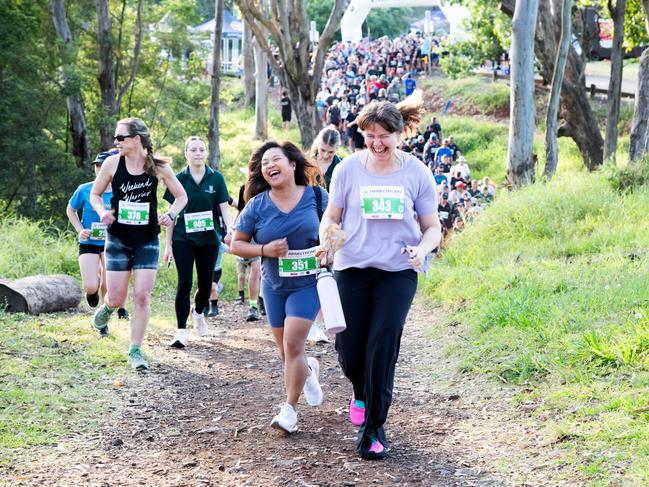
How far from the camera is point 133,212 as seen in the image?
8.48 meters

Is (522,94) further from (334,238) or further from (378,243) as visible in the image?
(334,238)

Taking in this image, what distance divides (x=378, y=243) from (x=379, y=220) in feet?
0.45

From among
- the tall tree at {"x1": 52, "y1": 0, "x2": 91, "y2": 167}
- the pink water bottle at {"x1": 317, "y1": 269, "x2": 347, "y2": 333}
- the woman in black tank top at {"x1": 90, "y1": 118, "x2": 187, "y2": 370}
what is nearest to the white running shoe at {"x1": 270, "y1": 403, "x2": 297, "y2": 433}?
the pink water bottle at {"x1": 317, "y1": 269, "x2": 347, "y2": 333}

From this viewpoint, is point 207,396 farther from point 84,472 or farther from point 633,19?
point 633,19

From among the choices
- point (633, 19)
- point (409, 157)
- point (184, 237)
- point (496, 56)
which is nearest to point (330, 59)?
point (496, 56)

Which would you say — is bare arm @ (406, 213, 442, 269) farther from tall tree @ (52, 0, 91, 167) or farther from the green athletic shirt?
tall tree @ (52, 0, 91, 167)

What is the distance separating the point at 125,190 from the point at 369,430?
357cm

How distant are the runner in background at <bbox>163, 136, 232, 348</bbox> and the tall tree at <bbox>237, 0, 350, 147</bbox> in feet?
38.3

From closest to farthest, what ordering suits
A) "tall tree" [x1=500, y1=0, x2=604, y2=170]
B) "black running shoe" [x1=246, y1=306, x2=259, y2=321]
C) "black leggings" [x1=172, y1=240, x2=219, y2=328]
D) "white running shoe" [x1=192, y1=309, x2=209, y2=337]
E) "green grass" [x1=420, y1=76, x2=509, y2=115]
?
"black leggings" [x1=172, y1=240, x2=219, y2=328]
"white running shoe" [x1=192, y1=309, x2=209, y2=337]
"black running shoe" [x1=246, y1=306, x2=259, y2=321]
"tall tree" [x1=500, y1=0, x2=604, y2=170]
"green grass" [x1=420, y1=76, x2=509, y2=115]

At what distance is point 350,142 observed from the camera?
110 ft

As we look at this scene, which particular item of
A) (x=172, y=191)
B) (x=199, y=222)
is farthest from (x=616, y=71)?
(x=172, y=191)

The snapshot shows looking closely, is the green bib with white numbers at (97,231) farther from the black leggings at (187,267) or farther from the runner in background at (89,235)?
the black leggings at (187,267)

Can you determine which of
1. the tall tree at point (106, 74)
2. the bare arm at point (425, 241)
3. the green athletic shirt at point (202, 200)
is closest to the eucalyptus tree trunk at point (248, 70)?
the tall tree at point (106, 74)

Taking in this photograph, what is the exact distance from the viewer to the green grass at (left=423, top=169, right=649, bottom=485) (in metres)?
6.02
